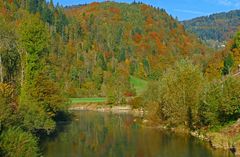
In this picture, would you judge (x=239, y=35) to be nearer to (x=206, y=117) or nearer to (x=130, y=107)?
(x=130, y=107)

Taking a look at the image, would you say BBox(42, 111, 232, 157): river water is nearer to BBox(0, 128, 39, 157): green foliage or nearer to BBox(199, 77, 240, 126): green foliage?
BBox(199, 77, 240, 126): green foliage

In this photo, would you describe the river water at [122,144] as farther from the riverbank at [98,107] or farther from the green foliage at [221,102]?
the riverbank at [98,107]

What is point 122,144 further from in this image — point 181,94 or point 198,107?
point 181,94

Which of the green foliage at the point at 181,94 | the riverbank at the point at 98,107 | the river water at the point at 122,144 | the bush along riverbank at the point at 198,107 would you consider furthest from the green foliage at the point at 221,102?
the riverbank at the point at 98,107

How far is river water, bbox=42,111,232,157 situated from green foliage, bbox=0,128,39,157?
43.7 ft

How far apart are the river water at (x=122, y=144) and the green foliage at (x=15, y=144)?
13.3m

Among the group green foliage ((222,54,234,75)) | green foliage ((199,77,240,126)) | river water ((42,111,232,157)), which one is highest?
green foliage ((222,54,234,75))

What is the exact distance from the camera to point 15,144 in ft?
121

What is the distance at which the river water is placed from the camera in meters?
53.4

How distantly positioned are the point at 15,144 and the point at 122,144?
2675 centimetres

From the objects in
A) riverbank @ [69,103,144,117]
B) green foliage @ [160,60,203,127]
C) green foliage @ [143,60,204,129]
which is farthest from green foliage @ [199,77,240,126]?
riverbank @ [69,103,144,117]

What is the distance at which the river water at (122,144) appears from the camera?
5344 centimetres

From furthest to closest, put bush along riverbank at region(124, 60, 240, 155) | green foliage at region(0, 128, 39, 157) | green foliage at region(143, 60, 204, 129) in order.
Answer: green foliage at region(143, 60, 204, 129)
bush along riverbank at region(124, 60, 240, 155)
green foliage at region(0, 128, 39, 157)

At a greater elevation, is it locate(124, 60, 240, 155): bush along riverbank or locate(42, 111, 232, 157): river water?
locate(124, 60, 240, 155): bush along riverbank
